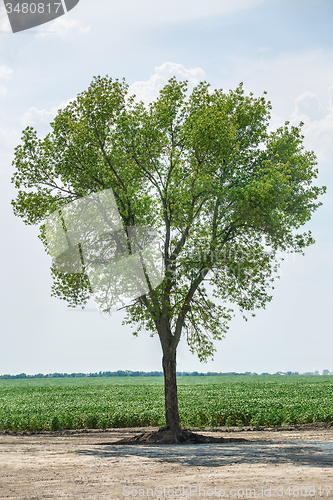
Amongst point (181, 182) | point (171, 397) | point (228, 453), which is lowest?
point (228, 453)

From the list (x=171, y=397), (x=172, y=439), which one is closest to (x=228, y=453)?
(x=172, y=439)

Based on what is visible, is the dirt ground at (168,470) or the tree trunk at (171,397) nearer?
the dirt ground at (168,470)

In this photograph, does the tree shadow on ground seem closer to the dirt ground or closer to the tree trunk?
the dirt ground

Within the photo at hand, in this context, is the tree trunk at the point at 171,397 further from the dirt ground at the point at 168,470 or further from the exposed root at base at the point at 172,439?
the dirt ground at the point at 168,470

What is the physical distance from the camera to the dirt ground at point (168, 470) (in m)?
8.75

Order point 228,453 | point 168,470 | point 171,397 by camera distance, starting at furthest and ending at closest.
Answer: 1. point 171,397
2. point 228,453
3. point 168,470

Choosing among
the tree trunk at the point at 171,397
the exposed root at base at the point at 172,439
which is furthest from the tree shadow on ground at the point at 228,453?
the tree trunk at the point at 171,397

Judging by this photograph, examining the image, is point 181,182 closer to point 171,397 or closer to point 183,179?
point 183,179

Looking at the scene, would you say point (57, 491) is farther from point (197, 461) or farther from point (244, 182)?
point (244, 182)

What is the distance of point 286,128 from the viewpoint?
18969 millimetres

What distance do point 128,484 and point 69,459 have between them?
4.48m

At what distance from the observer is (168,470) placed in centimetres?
1112

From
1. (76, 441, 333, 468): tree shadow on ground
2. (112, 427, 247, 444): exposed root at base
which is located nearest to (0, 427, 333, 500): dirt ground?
(76, 441, 333, 468): tree shadow on ground

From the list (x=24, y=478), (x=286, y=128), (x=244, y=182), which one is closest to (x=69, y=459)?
(x=24, y=478)
